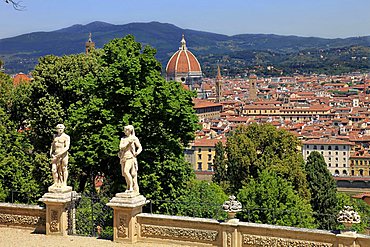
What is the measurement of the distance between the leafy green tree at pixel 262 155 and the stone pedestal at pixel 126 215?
23990 millimetres

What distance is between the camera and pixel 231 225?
12578 mm

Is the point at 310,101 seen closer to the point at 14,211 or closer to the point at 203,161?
the point at 203,161

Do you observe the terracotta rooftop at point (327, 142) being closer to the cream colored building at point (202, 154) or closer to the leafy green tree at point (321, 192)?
the cream colored building at point (202, 154)

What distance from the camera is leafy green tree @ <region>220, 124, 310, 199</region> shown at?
37562 mm

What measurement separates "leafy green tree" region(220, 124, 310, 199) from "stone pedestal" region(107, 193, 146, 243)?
24.0m

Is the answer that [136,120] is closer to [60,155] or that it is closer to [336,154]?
[60,155]

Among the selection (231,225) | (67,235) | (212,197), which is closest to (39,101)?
(212,197)

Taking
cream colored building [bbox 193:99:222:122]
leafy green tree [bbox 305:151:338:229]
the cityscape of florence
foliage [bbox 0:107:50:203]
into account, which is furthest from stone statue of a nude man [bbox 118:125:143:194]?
cream colored building [bbox 193:99:222:122]

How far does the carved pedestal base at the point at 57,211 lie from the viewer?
1426cm

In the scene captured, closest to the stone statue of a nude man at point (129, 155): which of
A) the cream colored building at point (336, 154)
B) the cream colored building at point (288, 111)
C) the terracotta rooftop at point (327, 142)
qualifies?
the cream colored building at point (336, 154)

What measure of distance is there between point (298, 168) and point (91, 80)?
19059 millimetres

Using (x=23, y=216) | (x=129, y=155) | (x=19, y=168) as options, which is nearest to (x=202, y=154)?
(x=19, y=168)

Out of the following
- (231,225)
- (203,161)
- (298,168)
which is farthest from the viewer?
(203,161)

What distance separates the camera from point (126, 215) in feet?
44.5
